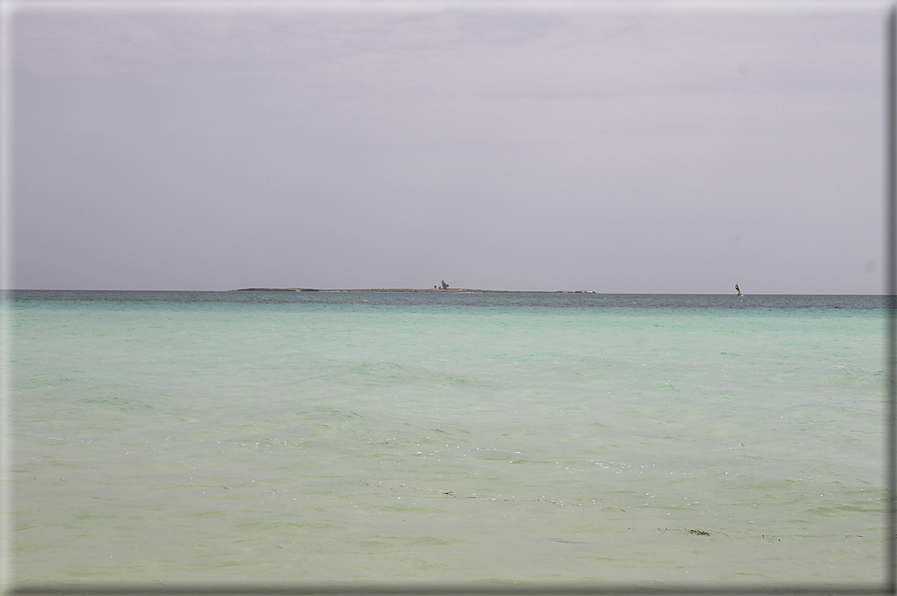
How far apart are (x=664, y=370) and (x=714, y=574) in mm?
8787

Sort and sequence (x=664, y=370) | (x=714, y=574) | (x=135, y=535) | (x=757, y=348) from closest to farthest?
(x=714, y=574), (x=135, y=535), (x=664, y=370), (x=757, y=348)

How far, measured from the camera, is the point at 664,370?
38.4 feet

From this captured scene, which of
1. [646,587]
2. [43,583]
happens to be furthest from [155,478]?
[646,587]

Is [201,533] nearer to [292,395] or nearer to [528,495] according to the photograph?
[528,495]

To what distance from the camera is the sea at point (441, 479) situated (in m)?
3.32

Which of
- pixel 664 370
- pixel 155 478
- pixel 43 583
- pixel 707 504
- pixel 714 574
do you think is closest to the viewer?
pixel 43 583

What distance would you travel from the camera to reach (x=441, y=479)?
190 inches

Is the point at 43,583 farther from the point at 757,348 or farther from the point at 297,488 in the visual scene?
the point at 757,348

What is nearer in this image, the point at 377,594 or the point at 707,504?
the point at 377,594

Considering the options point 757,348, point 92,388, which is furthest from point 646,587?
point 757,348

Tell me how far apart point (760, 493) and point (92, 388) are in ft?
24.9

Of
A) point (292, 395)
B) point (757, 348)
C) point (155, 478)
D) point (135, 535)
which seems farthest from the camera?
point (757, 348)

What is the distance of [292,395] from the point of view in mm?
8516

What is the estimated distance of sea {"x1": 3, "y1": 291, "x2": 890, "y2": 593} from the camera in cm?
332
